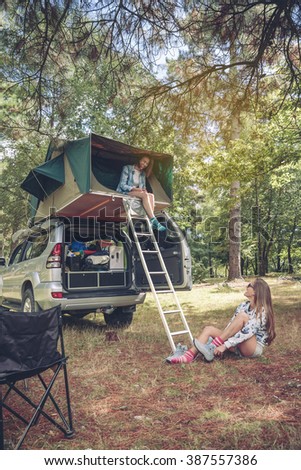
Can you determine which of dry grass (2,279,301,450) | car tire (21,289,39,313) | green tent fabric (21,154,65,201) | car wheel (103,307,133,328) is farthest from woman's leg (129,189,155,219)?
car tire (21,289,39,313)

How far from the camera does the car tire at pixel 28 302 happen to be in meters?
6.45

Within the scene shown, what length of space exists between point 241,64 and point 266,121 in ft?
6.56

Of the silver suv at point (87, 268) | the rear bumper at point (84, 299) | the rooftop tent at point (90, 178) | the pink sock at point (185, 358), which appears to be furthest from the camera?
the rooftop tent at point (90, 178)

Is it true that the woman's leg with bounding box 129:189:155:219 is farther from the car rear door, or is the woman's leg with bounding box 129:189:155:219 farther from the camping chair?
the camping chair

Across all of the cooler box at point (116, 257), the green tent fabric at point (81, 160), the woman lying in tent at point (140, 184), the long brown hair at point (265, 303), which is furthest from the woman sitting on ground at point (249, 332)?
the green tent fabric at point (81, 160)

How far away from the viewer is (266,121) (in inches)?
295

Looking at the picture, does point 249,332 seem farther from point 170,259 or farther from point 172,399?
point 170,259

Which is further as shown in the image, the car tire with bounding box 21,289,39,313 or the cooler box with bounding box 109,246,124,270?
the cooler box with bounding box 109,246,124,270

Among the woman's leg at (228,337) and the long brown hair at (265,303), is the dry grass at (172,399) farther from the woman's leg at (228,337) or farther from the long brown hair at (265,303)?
the long brown hair at (265,303)

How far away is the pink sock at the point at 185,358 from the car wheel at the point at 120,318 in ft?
8.27

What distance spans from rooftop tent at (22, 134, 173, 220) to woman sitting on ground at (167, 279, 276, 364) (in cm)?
273

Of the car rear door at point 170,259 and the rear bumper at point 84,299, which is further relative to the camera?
the car rear door at point 170,259

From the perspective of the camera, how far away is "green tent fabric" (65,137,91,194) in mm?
6156

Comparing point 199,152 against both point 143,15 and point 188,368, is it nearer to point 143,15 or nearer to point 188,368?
point 143,15
